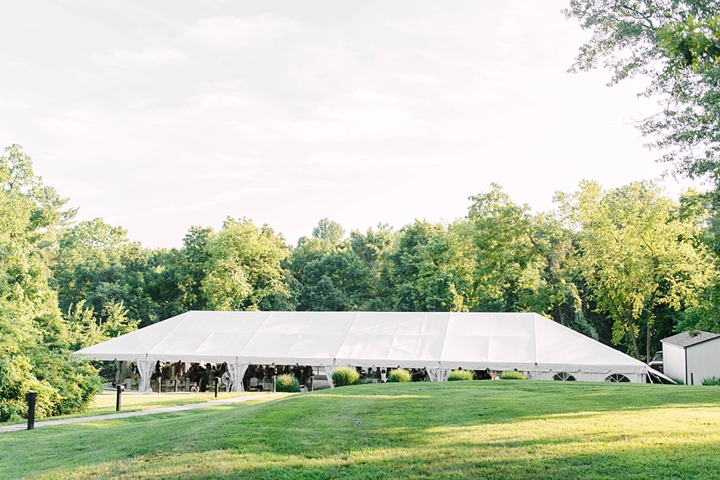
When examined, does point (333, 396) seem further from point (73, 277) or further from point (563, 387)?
point (73, 277)

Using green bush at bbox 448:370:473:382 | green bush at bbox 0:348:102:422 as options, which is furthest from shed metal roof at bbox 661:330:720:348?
green bush at bbox 0:348:102:422

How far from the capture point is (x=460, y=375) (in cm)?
1995

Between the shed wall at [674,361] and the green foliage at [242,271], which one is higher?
the green foliage at [242,271]

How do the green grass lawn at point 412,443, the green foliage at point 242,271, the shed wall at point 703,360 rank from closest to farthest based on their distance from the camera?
the green grass lawn at point 412,443
the shed wall at point 703,360
the green foliage at point 242,271

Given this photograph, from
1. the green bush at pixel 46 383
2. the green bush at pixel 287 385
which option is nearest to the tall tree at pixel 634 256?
the green bush at pixel 287 385

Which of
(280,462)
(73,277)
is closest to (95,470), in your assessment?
(280,462)

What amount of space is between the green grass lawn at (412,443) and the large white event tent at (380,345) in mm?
11194

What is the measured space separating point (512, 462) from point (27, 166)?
28.9 meters

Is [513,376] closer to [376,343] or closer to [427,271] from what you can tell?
[376,343]

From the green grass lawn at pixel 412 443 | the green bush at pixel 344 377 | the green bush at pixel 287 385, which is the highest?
the green grass lawn at pixel 412 443

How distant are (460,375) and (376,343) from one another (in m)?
4.32

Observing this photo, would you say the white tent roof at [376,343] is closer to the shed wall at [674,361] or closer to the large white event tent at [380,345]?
the large white event tent at [380,345]

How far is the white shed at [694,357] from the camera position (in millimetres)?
21797

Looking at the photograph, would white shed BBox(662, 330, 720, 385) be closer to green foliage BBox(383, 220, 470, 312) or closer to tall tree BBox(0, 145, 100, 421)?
green foliage BBox(383, 220, 470, 312)
